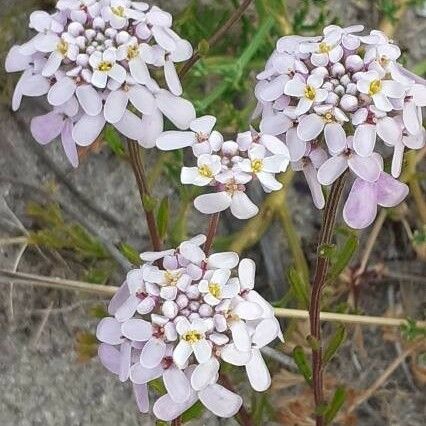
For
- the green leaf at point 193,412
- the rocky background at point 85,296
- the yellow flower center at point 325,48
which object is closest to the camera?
the yellow flower center at point 325,48

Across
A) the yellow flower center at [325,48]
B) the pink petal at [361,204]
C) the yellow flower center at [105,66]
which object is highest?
the yellow flower center at [325,48]

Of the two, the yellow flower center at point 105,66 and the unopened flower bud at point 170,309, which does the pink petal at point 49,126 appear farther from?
the unopened flower bud at point 170,309

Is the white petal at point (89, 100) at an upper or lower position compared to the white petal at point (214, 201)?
upper

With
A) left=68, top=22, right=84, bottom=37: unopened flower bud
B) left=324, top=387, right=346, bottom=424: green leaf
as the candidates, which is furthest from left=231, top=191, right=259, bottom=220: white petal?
left=324, top=387, right=346, bottom=424: green leaf

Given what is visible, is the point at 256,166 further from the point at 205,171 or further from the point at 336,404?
the point at 336,404

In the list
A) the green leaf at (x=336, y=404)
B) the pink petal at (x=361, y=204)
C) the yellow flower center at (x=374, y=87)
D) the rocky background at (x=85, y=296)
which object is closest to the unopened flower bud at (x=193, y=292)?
the pink petal at (x=361, y=204)

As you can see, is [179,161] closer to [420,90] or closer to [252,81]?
[252,81]

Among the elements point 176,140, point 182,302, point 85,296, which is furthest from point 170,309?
point 85,296

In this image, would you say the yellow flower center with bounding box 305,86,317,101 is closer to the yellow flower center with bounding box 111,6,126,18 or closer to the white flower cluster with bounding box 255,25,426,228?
the white flower cluster with bounding box 255,25,426,228
